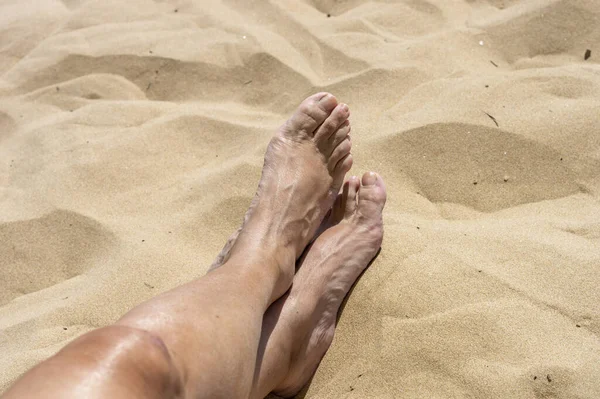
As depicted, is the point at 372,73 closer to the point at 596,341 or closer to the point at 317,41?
the point at 317,41

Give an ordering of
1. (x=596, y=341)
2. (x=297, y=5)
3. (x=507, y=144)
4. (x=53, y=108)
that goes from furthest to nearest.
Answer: (x=297, y=5) → (x=53, y=108) → (x=507, y=144) → (x=596, y=341)

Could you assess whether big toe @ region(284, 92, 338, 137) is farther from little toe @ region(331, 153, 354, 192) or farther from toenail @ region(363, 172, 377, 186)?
toenail @ region(363, 172, 377, 186)

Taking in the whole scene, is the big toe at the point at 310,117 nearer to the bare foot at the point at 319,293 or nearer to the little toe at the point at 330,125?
the little toe at the point at 330,125

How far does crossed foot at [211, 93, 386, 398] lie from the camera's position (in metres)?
1.72

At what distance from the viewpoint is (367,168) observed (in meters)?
2.25

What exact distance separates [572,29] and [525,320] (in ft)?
5.09

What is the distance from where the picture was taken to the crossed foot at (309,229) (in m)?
1.72

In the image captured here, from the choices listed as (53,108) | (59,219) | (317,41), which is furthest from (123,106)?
(317,41)

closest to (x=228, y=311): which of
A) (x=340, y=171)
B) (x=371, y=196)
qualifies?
(x=371, y=196)

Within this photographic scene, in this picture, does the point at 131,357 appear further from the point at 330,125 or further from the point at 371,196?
the point at 330,125

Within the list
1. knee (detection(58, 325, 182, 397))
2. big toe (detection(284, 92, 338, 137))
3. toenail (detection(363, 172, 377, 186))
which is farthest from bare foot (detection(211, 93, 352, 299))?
knee (detection(58, 325, 182, 397))

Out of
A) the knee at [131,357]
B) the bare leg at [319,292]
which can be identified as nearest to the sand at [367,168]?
the bare leg at [319,292]

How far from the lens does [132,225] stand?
2195mm

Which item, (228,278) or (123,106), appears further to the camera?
(123,106)
